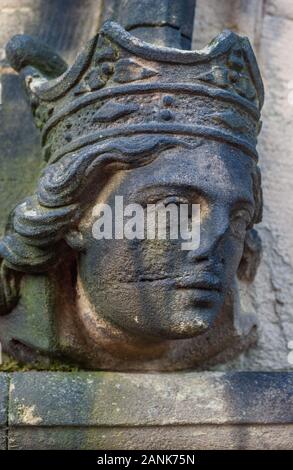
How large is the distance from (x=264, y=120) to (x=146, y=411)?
85 cm

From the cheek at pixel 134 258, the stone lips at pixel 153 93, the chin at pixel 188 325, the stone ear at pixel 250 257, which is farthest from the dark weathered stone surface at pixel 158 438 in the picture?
the stone lips at pixel 153 93

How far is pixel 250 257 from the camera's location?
1647 mm

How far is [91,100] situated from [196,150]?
223mm

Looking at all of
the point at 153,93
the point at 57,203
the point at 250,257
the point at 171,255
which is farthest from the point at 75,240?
the point at 250,257

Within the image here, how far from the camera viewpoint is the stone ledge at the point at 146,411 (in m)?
1.32

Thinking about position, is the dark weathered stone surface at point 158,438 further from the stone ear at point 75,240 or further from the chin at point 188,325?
the stone ear at point 75,240

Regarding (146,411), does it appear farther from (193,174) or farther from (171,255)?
(193,174)

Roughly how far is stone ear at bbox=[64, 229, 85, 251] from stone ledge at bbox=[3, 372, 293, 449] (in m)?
0.23

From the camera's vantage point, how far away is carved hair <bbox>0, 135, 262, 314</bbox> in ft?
4.47

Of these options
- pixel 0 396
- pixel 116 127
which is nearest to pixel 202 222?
pixel 116 127

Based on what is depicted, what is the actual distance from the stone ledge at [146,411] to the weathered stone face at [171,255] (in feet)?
0.37

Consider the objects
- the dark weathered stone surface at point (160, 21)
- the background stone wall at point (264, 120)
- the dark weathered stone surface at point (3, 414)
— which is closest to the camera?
the dark weathered stone surface at point (3, 414)

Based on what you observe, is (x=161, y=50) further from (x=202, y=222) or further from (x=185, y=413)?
(x=185, y=413)

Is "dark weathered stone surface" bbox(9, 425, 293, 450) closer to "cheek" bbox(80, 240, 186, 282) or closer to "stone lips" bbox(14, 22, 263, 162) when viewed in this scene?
"cheek" bbox(80, 240, 186, 282)
